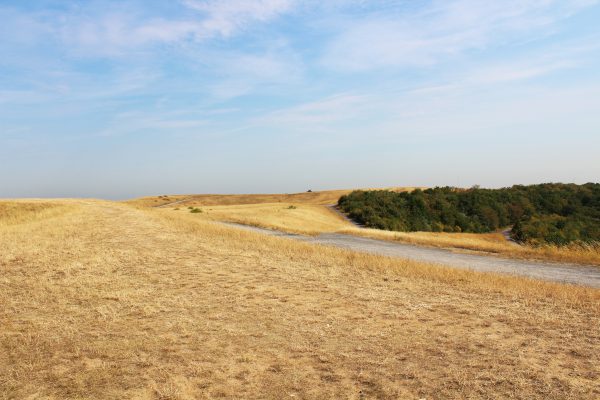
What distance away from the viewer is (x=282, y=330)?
8.60 m

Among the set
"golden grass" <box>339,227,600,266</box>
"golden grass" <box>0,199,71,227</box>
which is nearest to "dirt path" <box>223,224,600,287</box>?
"golden grass" <box>339,227,600,266</box>

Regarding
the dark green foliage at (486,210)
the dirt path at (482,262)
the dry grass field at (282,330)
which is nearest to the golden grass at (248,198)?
the dark green foliage at (486,210)

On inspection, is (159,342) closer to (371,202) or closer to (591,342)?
(591,342)

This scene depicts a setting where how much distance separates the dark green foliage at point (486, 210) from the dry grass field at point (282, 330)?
28924 millimetres

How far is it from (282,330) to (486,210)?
5036 cm

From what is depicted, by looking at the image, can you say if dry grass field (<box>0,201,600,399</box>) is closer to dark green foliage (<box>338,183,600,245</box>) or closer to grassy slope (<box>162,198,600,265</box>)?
grassy slope (<box>162,198,600,265</box>)

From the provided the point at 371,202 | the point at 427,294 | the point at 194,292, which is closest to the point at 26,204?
the point at 194,292

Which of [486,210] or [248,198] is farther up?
[248,198]

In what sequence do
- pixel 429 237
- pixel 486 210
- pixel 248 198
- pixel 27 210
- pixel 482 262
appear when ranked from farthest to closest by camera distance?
pixel 248 198 → pixel 486 210 → pixel 27 210 → pixel 429 237 → pixel 482 262

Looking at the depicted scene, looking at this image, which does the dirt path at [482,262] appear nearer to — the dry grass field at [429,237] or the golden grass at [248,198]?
the dry grass field at [429,237]

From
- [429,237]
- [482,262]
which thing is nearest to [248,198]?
[429,237]

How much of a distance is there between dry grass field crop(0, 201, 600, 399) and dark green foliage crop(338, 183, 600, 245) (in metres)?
28.9

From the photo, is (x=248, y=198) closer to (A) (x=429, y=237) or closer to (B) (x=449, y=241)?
(A) (x=429, y=237)

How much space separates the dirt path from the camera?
50.5 ft
